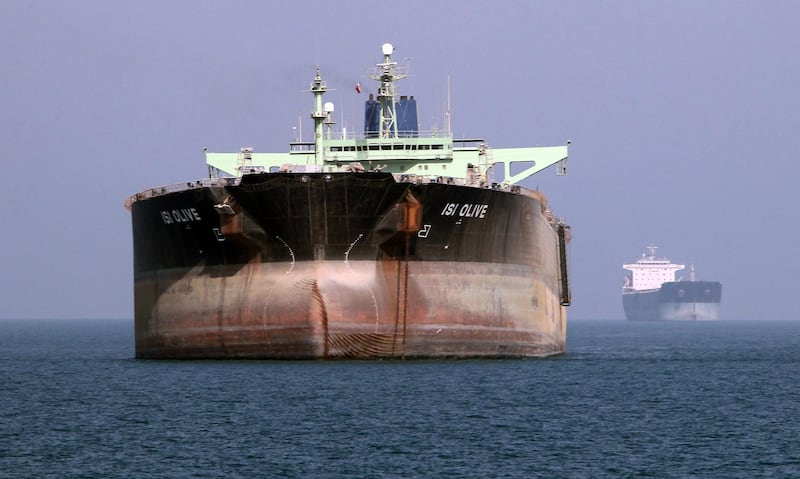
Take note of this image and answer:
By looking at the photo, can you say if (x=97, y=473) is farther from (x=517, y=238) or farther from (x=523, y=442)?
(x=517, y=238)

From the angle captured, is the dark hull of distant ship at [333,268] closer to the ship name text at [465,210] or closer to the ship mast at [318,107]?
the ship name text at [465,210]

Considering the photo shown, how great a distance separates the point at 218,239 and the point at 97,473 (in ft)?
62.9

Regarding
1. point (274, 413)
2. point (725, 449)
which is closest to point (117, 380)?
point (274, 413)

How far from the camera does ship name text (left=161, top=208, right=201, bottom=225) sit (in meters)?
43.4

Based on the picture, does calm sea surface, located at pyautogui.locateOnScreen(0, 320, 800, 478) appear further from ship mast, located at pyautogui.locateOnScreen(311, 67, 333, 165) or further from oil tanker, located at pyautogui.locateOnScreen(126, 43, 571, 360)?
ship mast, located at pyautogui.locateOnScreen(311, 67, 333, 165)

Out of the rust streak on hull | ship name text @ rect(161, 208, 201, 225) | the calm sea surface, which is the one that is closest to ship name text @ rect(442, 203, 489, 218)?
the rust streak on hull

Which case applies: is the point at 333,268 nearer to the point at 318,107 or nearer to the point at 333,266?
the point at 333,266

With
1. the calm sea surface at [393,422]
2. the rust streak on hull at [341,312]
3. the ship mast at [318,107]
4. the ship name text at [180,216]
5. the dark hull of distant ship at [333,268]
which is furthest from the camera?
the ship mast at [318,107]

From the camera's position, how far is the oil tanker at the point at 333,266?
136 feet

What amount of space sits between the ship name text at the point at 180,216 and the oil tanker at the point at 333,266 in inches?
2.3

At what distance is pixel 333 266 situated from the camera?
41781 millimetres

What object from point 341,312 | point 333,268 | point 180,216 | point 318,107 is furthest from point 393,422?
point 318,107

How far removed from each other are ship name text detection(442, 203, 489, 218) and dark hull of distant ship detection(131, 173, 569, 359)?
0.04 m

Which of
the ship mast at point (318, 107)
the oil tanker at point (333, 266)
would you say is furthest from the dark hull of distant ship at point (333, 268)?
the ship mast at point (318, 107)
